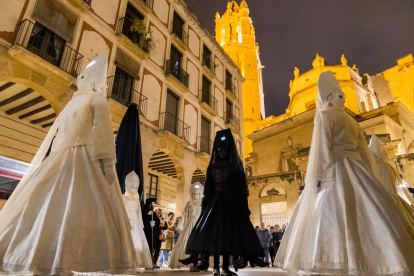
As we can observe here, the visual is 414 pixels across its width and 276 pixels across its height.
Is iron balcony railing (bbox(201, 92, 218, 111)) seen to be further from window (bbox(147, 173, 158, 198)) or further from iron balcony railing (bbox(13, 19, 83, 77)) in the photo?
iron balcony railing (bbox(13, 19, 83, 77))

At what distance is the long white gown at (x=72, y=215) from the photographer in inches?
68.2

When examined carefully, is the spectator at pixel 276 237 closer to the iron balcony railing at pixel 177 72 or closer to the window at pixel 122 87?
the window at pixel 122 87

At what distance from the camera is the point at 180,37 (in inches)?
595

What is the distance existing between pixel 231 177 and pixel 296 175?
1285 centimetres

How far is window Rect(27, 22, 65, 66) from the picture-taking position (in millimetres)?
Result: 8312

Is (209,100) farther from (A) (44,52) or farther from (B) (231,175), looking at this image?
(B) (231,175)

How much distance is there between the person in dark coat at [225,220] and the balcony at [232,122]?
508 inches

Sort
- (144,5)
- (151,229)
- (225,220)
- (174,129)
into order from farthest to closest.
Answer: (174,129) < (144,5) < (151,229) < (225,220)

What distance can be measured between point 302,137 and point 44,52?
1728 cm

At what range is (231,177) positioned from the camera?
4020mm

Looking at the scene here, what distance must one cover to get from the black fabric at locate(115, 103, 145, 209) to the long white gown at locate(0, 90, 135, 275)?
2915 mm

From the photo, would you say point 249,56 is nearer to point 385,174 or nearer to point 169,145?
point 169,145

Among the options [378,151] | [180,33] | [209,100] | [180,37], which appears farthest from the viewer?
[209,100]

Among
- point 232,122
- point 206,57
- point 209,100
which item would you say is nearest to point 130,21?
point 206,57
